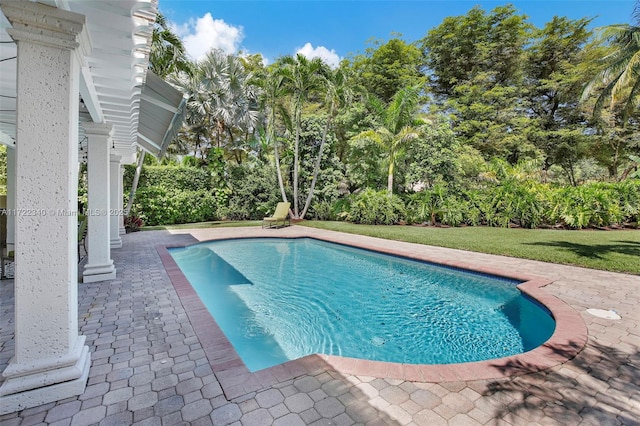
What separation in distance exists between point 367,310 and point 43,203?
5.02 meters

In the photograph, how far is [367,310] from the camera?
592cm

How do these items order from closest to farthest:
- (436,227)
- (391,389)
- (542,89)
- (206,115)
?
(391,389), (436,227), (206,115), (542,89)

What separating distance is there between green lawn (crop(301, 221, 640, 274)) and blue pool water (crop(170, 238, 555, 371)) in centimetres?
241

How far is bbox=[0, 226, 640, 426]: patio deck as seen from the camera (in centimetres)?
245

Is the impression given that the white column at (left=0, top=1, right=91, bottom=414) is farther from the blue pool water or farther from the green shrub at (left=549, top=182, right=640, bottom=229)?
the green shrub at (left=549, top=182, right=640, bottom=229)

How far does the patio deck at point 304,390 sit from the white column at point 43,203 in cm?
27

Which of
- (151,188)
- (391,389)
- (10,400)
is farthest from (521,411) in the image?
(151,188)

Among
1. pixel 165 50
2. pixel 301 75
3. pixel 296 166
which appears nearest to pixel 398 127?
pixel 301 75

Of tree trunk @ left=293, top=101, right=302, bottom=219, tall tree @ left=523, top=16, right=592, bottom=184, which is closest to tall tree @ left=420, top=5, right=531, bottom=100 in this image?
tall tree @ left=523, top=16, right=592, bottom=184

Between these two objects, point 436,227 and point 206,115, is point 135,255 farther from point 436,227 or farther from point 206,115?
point 206,115

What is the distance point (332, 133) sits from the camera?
2034cm

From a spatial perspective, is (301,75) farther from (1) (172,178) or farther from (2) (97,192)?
(2) (97,192)

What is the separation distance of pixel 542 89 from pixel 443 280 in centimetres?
2439

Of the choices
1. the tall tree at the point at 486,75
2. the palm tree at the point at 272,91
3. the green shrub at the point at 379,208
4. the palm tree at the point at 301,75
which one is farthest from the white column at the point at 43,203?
the tall tree at the point at 486,75
